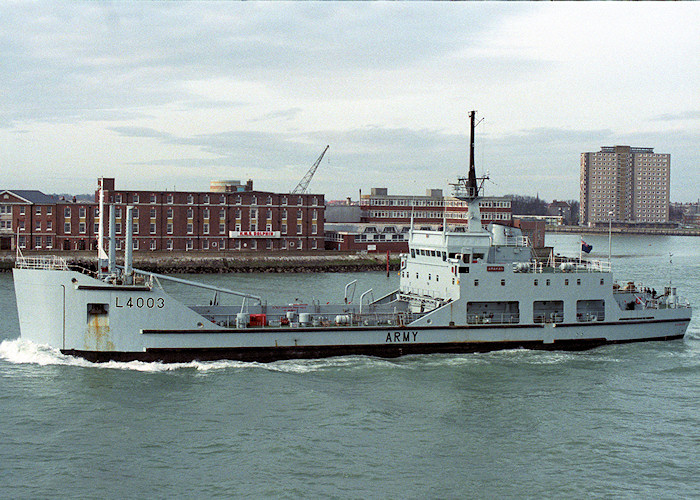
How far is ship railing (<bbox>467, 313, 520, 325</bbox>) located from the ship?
5cm

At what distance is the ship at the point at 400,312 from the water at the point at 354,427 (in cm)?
70

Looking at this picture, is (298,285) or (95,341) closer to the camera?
(95,341)

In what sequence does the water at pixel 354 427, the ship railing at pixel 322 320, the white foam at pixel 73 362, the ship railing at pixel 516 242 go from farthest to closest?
the ship railing at pixel 516 242 < the ship railing at pixel 322 320 < the white foam at pixel 73 362 < the water at pixel 354 427

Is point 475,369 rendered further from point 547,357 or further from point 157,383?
point 157,383

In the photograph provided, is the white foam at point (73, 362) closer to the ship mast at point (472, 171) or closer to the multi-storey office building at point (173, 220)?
the ship mast at point (472, 171)

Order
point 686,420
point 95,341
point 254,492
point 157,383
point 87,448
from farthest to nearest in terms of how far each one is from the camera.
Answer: point 95,341
point 157,383
point 686,420
point 87,448
point 254,492

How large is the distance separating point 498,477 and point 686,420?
299 inches

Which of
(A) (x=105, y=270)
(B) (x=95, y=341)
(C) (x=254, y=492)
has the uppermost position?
(A) (x=105, y=270)

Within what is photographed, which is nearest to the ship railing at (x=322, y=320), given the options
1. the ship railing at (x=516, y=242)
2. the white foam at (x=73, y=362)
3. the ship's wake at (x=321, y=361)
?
the ship's wake at (x=321, y=361)

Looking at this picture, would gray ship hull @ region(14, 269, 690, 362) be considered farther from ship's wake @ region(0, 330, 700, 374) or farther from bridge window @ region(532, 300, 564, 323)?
bridge window @ region(532, 300, 564, 323)

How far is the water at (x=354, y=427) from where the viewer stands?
16.9 meters

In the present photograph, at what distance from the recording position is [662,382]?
25.4 metres

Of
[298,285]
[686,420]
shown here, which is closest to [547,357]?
[686,420]

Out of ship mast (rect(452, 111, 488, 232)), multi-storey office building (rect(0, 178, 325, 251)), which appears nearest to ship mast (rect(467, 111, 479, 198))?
ship mast (rect(452, 111, 488, 232))
